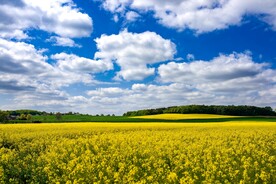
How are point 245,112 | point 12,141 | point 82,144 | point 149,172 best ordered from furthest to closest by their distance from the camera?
point 245,112 → point 12,141 → point 82,144 → point 149,172

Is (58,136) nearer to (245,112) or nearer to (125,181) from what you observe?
(125,181)

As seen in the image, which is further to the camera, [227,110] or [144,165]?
[227,110]

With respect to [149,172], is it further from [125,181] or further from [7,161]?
[7,161]

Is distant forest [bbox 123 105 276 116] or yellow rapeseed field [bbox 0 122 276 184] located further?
distant forest [bbox 123 105 276 116]

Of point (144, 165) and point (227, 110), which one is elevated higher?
point (227, 110)

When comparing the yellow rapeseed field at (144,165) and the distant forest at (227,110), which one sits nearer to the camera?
the yellow rapeseed field at (144,165)

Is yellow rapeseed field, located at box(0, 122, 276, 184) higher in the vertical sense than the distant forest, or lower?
lower

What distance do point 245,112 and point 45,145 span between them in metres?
71.6

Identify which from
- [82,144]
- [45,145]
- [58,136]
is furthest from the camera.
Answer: [58,136]

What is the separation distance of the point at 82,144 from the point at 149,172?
799 cm

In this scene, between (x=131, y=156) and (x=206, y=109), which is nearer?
(x=131, y=156)

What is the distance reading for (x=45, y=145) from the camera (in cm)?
1933

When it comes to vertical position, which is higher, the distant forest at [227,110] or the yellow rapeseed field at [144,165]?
the distant forest at [227,110]

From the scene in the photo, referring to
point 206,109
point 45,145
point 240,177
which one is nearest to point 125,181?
point 240,177
